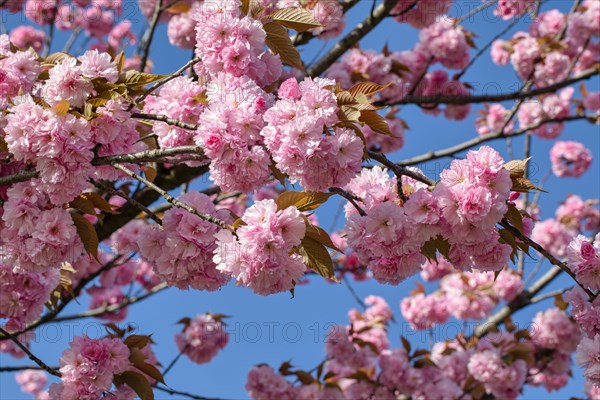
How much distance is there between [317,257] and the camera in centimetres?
178

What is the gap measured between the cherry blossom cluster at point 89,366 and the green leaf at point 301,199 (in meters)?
1.08

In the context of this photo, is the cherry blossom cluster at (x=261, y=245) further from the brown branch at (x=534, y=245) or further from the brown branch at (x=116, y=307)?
the brown branch at (x=116, y=307)

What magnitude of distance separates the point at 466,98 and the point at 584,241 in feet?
8.33

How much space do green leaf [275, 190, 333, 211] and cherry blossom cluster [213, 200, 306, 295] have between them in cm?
4

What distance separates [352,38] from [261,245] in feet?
8.98

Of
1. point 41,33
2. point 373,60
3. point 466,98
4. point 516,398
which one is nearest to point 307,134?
point 466,98

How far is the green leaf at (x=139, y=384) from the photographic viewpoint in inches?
92.4

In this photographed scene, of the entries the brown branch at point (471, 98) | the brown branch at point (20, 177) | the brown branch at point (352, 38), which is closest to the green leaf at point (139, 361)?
the brown branch at point (20, 177)

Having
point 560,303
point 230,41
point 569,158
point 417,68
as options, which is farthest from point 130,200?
point 569,158

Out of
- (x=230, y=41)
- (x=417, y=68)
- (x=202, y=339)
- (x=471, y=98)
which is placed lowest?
(x=230, y=41)

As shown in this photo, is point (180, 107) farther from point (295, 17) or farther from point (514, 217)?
point (514, 217)

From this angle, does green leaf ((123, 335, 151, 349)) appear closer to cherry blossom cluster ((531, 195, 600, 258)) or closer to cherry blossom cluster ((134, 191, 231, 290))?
cherry blossom cluster ((134, 191, 231, 290))

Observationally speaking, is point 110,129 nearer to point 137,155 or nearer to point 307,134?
point 137,155

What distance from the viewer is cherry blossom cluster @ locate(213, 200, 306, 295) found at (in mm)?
1627
